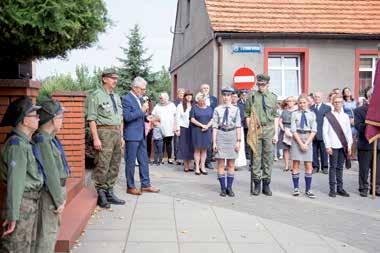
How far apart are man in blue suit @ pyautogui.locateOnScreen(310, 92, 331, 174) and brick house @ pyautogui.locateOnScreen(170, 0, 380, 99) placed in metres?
4.61

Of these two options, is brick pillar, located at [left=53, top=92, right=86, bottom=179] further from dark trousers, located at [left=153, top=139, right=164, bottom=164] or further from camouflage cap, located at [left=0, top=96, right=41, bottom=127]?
dark trousers, located at [left=153, top=139, right=164, bottom=164]

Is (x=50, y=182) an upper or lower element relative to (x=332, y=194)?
upper

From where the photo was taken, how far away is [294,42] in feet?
56.4

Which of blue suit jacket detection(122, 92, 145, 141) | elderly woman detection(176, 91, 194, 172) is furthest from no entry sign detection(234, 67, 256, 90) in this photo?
blue suit jacket detection(122, 92, 145, 141)

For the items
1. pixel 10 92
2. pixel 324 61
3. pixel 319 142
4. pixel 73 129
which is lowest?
pixel 319 142

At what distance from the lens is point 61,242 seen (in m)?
5.50

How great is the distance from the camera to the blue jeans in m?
8.70

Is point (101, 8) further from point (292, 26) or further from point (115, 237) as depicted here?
point (292, 26)

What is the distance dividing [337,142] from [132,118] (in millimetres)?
3792

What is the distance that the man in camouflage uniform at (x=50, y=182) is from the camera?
4.41 meters

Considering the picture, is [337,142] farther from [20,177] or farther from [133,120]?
[20,177]

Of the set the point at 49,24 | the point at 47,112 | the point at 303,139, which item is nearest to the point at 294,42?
the point at 303,139

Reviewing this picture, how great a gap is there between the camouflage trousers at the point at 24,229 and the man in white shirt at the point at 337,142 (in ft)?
21.3

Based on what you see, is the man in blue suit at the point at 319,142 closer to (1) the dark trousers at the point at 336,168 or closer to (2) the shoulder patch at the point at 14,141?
(1) the dark trousers at the point at 336,168
